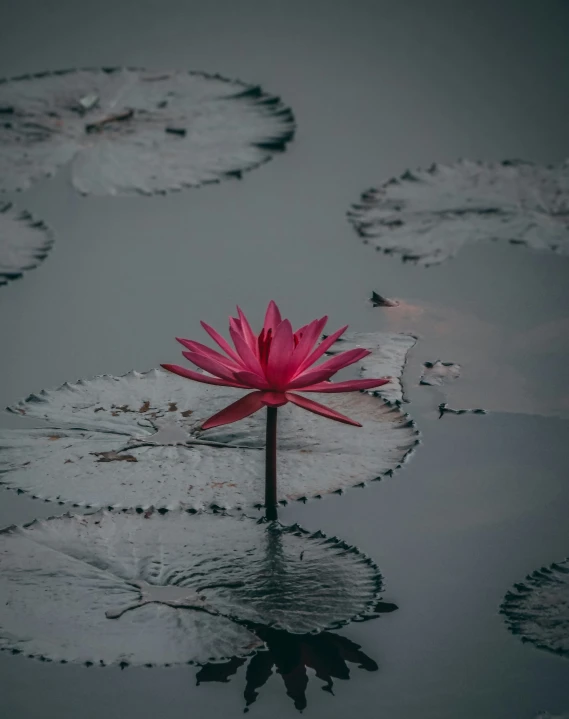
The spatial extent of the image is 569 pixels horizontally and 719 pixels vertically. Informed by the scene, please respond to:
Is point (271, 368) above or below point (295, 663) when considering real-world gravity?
above

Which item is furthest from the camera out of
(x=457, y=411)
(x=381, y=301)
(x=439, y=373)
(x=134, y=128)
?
(x=134, y=128)

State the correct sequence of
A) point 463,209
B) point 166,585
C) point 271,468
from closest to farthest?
point 166,585 → point 271,468 → point 463,209

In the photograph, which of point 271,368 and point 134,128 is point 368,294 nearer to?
point 271,368

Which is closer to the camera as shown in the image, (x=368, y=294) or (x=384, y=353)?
(x=384, y=353)

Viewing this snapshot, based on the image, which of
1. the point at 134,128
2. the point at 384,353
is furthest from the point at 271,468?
the point at 134,128

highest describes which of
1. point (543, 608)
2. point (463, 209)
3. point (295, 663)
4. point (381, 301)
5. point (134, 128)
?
point (134, 128)

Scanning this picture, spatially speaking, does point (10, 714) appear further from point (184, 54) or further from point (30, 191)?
point (184, 54)

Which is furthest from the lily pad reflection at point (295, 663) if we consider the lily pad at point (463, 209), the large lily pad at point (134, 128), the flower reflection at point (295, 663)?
the large lily pad at point (134, 128)
